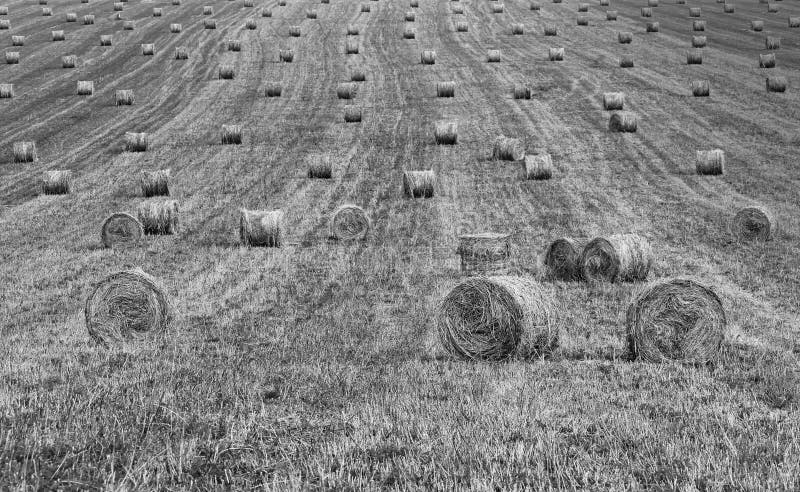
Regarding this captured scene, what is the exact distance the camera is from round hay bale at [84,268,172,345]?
52.9 ft

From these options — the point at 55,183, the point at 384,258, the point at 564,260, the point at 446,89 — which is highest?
the point at 564,260

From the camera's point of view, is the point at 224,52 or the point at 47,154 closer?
the point at 47,154

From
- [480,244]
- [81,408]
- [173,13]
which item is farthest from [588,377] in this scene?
[173,13]

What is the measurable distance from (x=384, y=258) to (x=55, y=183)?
1587cm

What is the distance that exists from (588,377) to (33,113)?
4194 cm

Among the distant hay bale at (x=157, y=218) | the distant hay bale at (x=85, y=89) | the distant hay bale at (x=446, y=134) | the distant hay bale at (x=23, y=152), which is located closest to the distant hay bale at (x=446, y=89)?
the distant hay bale at (x=446, y=134)

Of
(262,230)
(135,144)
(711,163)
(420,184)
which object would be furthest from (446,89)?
(262,230)

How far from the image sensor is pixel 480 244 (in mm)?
20469

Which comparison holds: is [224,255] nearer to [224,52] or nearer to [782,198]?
[782,198]

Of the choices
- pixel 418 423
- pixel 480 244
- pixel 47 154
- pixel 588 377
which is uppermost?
pixel 418 423

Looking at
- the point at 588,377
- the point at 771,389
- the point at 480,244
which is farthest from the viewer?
the point at 480,244

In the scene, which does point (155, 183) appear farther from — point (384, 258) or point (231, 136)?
point (384, 258)

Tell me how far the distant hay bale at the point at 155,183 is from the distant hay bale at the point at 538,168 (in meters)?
13.5

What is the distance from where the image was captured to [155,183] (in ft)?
104
